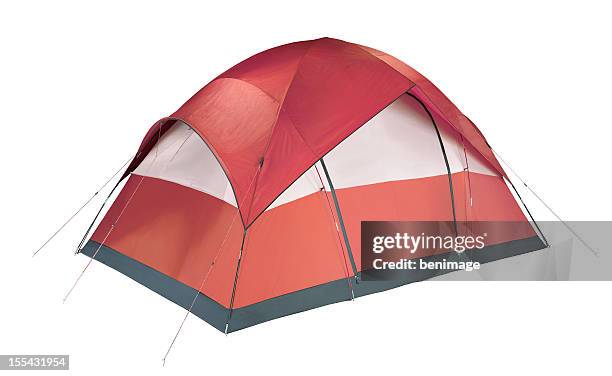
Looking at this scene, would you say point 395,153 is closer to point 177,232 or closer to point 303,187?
point 303,187

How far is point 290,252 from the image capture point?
487cm

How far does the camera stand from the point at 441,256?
5504 mm

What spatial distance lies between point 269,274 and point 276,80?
1515mm

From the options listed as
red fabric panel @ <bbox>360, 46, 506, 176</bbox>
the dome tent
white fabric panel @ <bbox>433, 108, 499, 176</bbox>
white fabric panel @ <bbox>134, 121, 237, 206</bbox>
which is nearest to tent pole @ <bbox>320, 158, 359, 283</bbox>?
the dome tent

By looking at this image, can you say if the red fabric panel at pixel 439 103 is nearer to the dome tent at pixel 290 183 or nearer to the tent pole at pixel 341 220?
the dome tent at pixel 290 183

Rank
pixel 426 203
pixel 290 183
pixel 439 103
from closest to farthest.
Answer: pixel 290 183 < pixel 439 103 < pixel 426 203

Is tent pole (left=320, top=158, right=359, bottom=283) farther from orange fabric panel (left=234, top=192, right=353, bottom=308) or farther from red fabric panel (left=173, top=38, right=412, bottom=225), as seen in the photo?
red fabric panel (left=173, top=38, right=412, bottom=225)

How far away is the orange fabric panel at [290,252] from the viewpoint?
474 centimetres

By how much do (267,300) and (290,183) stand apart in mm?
848

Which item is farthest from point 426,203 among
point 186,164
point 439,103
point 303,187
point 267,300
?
point 186,164

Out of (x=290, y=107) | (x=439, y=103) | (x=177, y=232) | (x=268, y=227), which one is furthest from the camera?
(x=439, y=103)

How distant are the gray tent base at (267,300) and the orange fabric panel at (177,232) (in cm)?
6

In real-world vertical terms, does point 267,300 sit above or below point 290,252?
below

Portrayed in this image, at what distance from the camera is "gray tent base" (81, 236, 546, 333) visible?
4.64 meters
